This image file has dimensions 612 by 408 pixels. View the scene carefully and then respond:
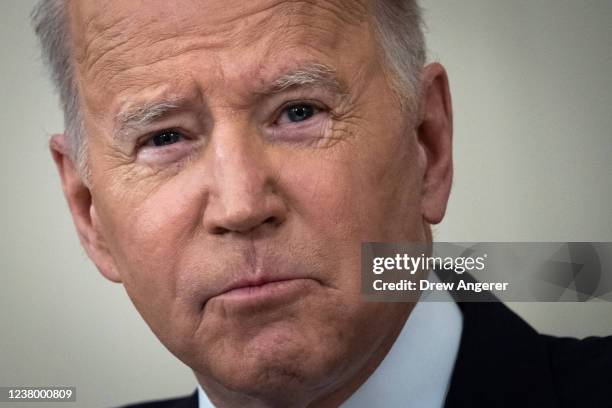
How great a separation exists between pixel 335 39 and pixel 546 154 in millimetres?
1368

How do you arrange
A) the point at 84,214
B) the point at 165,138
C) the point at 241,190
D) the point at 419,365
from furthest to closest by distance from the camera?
the point at 84,214, the point at 419,365, the point at 165,138, the point at 241,190

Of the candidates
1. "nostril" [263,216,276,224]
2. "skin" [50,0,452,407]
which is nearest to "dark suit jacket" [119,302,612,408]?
"skin" [50,0,452,407]

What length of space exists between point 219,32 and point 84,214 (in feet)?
2.40

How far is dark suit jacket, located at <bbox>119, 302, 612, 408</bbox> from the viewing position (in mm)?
2195

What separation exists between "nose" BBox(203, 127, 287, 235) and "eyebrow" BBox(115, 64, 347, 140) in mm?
124

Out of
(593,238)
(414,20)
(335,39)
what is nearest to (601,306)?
(593,238)

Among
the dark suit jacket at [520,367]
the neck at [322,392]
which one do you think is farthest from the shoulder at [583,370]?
the neck at [322,392]

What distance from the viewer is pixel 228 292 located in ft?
6.55

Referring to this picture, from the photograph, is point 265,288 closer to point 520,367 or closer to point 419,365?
point 419,365

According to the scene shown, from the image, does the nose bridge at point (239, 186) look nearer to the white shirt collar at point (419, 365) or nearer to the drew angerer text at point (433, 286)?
the drew angerer text at point (433, 286)

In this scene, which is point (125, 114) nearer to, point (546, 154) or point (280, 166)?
point (280, 166)

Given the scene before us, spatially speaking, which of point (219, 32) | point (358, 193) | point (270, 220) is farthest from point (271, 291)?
point (219, 32)

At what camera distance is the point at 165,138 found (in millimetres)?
2154

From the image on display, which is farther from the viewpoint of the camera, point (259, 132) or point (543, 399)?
point (543, 399)
